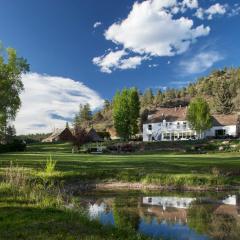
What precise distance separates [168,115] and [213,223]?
322ft

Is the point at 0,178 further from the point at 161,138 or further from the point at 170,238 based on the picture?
the point at 161,138

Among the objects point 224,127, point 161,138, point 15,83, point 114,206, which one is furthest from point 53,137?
point 114,206

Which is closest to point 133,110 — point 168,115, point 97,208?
point 168,115

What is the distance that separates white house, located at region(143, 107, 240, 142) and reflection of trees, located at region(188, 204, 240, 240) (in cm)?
8160

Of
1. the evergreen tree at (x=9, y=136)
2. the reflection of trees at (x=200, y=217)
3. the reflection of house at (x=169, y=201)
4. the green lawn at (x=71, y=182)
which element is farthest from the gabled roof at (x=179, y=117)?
the reflection of trees at (x=200, y=217)

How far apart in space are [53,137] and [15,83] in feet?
265

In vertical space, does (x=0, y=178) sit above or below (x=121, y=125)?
below

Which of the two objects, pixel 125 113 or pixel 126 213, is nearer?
pixel 126 213

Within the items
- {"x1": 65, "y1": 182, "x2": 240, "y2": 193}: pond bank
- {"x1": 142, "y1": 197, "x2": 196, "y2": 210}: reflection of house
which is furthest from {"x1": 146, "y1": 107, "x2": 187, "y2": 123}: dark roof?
{"x1": 142, "y1": 197, "x2": 196, "y2": 210}: reflection of house

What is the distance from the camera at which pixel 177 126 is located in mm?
111625

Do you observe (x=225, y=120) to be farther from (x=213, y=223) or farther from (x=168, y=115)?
(x=213, y=223)

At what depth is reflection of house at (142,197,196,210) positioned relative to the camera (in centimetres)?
2331

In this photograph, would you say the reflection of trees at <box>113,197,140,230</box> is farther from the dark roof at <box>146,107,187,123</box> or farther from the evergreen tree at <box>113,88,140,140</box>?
the dark roof at <box>146,107,187,123</box>

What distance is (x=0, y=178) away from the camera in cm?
2511
